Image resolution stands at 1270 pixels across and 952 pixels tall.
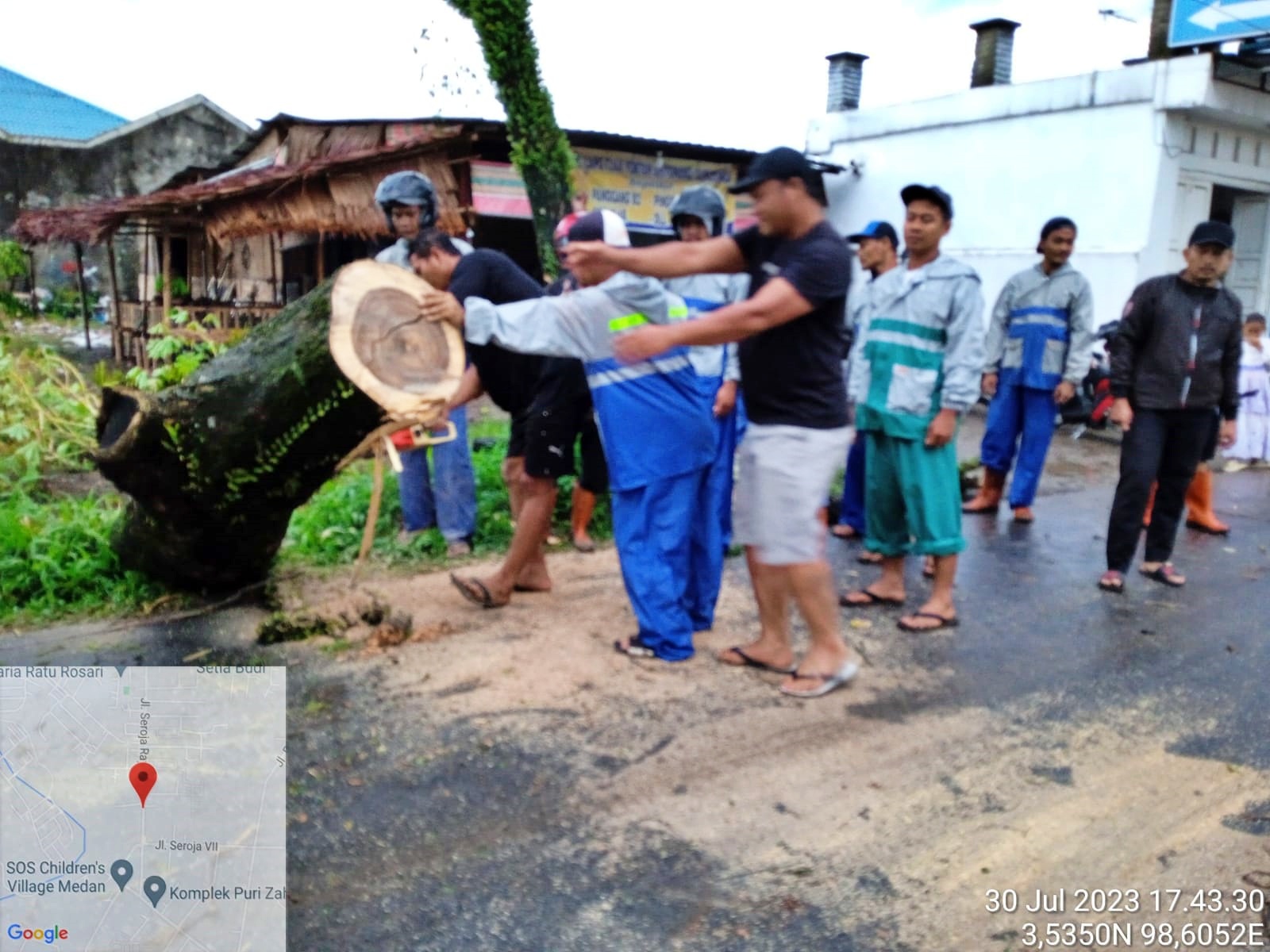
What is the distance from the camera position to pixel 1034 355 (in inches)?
246

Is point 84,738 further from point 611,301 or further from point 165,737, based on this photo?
point 611,301

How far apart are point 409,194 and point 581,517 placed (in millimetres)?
1875

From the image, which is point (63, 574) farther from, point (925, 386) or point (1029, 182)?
point (1029, 182)

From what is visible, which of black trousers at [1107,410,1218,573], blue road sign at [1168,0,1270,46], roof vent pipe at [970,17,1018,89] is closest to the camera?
black trousers at [1107,410,1218,573]

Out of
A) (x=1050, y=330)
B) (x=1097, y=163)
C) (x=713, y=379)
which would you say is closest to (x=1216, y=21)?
(x=1097, y=163)

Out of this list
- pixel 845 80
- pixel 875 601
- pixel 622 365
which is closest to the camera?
pixel 622 365

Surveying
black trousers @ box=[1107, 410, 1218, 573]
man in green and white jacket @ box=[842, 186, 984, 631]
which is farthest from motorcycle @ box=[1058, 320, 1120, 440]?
man in green and white jacket @ box=[842, 186, 984, 631]

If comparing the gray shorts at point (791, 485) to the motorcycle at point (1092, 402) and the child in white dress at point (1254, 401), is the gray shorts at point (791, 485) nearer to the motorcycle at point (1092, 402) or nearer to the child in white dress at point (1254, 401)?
the child in white dress at point (1254, 401)

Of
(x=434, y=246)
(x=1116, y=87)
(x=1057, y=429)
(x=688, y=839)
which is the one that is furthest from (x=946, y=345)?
(x=1116, y=87)

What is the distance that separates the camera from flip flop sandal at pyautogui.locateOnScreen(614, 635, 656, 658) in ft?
12.9

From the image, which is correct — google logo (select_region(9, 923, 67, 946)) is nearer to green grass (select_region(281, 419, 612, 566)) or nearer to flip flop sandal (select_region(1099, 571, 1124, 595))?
green grass (select_region(281, 419, 612, 566))

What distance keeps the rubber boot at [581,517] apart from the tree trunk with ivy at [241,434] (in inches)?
69.9

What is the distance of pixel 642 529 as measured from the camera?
386 centimetres

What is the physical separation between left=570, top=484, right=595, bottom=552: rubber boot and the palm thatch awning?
18.2 ft
